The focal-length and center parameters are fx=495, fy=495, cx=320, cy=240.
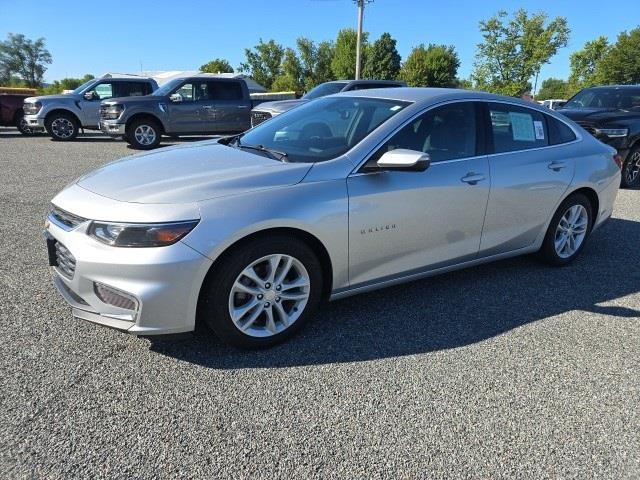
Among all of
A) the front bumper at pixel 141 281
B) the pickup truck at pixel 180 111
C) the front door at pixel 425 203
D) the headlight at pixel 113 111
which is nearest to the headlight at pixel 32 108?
the pickup truck at pixel 180 111

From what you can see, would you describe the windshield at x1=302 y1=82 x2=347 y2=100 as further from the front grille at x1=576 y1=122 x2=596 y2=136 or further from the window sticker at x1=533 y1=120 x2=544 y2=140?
the window sticker at x1=533 y1=120 x2=544 y2=140

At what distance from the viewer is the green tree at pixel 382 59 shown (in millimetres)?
70500

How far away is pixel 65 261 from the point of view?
282 cm

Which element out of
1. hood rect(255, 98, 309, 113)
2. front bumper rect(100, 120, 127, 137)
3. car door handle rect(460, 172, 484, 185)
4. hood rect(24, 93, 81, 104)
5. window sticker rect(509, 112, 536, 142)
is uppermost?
window sticker rect(509, 112, 536, 142)

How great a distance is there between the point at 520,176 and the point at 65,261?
3281 mm

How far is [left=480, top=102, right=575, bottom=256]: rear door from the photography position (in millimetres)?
3826

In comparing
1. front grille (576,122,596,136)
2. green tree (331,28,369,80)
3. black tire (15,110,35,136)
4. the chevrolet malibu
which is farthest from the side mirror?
green tree (331,28,369,80)

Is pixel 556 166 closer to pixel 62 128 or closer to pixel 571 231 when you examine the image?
pixel 571 231

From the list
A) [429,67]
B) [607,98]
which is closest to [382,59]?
[429,67]

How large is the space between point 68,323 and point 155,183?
116cm

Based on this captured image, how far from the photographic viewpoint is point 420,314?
353 cm

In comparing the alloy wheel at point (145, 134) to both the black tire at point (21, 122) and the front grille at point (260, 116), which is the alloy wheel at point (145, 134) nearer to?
the front grille at point (260, 116)

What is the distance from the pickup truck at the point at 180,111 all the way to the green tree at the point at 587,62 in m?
51.2

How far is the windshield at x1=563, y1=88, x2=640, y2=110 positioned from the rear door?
6.55 meters
